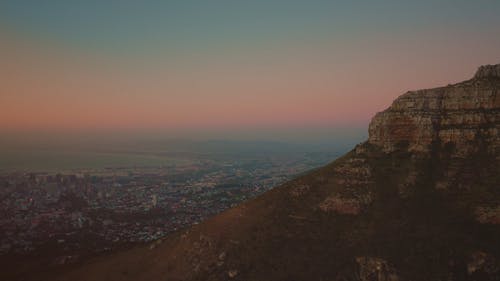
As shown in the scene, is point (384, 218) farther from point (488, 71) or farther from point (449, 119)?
point (488, 71)

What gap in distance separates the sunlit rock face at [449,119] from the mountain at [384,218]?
0.15 m

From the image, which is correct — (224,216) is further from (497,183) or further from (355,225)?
(497,183)

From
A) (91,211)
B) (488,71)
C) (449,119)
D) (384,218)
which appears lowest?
(91,211)

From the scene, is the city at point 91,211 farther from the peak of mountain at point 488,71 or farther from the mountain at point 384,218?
the peak of mountain at point 488,71

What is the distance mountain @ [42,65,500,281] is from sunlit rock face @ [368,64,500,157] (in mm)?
153

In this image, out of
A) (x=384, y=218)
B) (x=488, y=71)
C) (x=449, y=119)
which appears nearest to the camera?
(x=384, y=218)

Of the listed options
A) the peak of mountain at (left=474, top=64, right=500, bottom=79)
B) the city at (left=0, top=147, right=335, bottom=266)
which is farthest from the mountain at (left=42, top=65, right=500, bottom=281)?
the city at (left=0, top=147, right=335, bottom=266)

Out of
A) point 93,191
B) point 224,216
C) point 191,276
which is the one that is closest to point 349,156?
point 224,216

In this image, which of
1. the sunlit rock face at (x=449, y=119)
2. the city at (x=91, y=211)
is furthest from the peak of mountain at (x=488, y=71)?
the city at (x=91, y=211)

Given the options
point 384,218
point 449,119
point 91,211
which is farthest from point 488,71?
point 91,211

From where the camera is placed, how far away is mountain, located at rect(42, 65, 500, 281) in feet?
121

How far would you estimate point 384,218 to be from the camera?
43219 millimetres

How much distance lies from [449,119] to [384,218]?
68.5 ft

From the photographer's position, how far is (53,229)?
9144 centimetres
